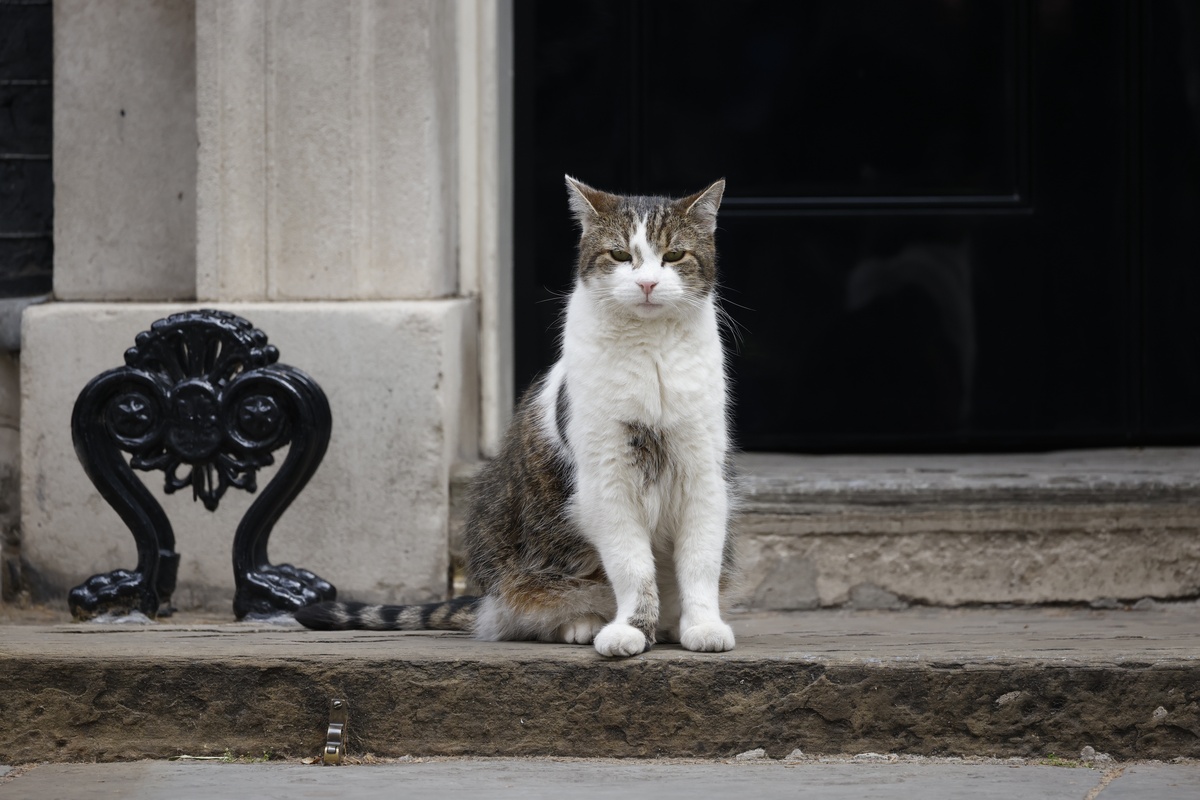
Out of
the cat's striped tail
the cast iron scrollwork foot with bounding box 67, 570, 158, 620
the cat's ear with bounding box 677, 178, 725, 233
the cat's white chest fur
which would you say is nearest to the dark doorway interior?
the cast iron scrollwork foot with bounding box 67, 570, 158, 620

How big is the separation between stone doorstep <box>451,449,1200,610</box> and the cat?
1026mm

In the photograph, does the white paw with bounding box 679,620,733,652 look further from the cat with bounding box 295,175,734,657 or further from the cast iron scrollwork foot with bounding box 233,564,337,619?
the cast iron scrollwork foot with bounding box 233,564,337,619

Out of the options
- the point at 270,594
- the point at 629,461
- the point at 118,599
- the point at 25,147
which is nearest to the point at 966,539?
→ the point at 629,461

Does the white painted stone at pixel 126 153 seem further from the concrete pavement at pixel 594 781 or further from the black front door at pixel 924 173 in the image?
the concrete pavement at pixel 594 781

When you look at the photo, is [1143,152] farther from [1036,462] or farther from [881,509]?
[881,509]

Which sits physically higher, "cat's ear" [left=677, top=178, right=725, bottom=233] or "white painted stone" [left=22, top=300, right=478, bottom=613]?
"cat's ear" [left=677, top=178, right=725, bottom=233]

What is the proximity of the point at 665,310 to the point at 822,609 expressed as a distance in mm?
1572

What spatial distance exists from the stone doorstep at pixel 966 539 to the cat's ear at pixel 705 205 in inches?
48.9

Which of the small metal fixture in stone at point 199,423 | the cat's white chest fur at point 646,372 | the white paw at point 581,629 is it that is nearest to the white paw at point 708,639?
the white paw at point 581,629

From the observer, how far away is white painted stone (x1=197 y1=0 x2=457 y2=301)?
14.0 feet

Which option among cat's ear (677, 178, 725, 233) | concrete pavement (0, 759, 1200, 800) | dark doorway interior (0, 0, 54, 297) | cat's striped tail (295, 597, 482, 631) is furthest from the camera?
Result: dark doorway interior (0, 0, 54, 297)

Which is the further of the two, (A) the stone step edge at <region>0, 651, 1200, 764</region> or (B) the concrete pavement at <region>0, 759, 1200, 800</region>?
(A) the stone step edge at <region>0, 651, 1200, 764</region>

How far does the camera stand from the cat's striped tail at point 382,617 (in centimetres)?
343

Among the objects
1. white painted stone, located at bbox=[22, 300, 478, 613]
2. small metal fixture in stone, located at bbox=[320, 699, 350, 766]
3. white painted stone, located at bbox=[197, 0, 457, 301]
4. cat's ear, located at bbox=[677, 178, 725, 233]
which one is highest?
white painted stone, located at bbox=[197, 0, 457, 301]
